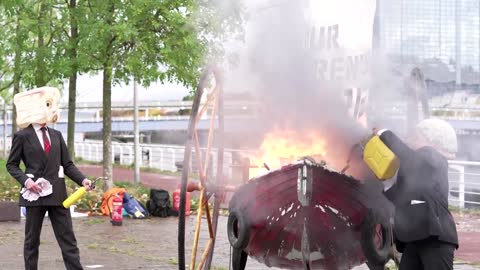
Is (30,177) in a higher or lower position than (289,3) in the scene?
lower

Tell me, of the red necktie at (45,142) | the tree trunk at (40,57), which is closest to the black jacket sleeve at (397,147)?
the red necktie at (45,142)

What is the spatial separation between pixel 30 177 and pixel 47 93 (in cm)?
83

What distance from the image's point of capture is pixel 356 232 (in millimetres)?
7484

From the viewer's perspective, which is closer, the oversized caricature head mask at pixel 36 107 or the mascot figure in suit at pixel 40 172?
the mascot figure in suit at pixel 40 172

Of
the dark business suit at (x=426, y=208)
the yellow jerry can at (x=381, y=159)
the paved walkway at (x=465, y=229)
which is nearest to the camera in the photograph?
the dark business suit at (x=426, y=208)

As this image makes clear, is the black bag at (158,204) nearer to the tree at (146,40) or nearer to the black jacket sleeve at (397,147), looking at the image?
the tree at (146,40)

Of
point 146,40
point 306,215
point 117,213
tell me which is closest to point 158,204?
point 117,213

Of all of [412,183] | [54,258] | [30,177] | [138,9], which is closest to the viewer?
[412,183]

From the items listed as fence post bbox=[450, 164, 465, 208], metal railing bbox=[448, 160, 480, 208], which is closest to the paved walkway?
metal railing bbox=[448, 160, 480, 208]

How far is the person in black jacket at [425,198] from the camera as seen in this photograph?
6301 mm

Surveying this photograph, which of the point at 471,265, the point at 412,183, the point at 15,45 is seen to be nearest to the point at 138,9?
the point at 15,45

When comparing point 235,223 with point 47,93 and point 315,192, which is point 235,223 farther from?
point 47,93

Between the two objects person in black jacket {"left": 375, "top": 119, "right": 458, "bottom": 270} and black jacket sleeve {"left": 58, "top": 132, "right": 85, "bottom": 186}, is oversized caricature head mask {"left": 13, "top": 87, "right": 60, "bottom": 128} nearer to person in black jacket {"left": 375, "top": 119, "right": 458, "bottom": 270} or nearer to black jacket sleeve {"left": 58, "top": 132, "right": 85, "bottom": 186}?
black jacket sleeve {"left": 58, "top": 132, "right": 85, "bottom": 186}

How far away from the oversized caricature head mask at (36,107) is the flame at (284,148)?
1980 millimetres
